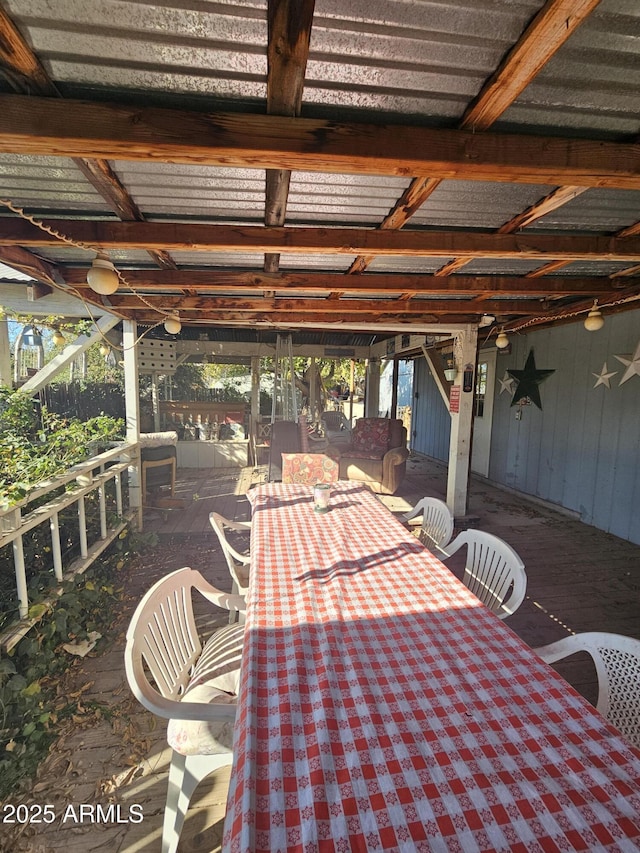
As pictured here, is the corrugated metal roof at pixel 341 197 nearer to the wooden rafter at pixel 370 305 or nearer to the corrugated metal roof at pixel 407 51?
the corrugated metal roof at pixel 407 51

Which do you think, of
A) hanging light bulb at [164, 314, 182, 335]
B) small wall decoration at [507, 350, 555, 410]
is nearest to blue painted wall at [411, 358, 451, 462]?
small wall decoration at [507, 350, 555, 410]

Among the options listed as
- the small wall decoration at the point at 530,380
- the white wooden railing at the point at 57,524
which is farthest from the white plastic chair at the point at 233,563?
the small wall decoration at the point at 530,380

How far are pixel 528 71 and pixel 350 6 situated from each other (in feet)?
1.78

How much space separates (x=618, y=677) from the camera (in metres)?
1.39

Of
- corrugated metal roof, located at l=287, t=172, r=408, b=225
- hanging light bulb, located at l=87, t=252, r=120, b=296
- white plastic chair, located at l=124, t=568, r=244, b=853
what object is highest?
corrugated metal roof, located at l=287, t=172, r=408, b=225

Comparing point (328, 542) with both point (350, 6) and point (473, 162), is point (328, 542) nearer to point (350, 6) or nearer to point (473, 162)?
point (473, 162)

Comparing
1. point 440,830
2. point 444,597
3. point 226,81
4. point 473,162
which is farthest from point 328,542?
point 226,81

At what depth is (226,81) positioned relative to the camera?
4.00 ft

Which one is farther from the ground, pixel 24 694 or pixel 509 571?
pixel 509 571

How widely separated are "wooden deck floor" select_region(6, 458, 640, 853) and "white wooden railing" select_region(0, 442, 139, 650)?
454 millimetres

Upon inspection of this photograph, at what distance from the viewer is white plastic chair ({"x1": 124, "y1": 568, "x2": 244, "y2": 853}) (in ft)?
4.23

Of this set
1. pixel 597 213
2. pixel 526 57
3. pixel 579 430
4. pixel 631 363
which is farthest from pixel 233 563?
pixel 579 430

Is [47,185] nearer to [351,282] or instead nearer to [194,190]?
[194,190]

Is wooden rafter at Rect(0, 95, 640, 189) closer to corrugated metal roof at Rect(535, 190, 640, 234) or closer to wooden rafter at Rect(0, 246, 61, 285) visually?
corrugated metal roof at Rect(535, 190, 640, 234)
